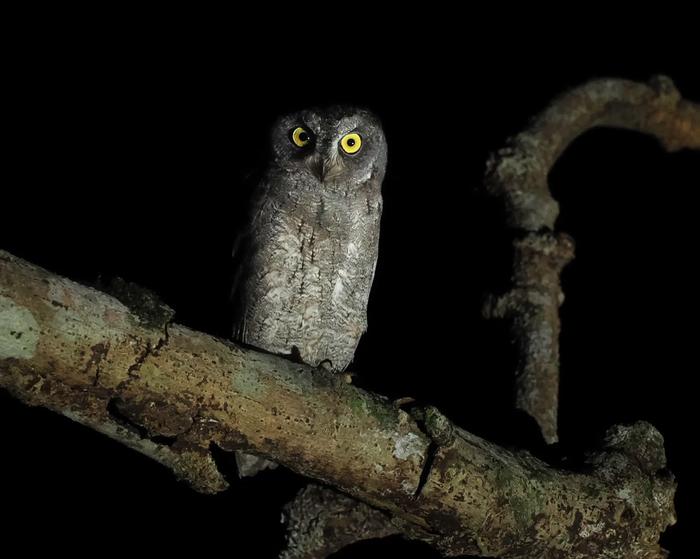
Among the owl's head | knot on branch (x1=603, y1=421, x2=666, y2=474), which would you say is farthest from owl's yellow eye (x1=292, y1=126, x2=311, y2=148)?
knot on branch (x1=603, y1=421, x2=666, y2=474)

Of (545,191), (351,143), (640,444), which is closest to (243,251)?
(351,143)

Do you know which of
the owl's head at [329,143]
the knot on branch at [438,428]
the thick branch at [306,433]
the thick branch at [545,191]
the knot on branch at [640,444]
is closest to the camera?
the thick branch at [306,433]

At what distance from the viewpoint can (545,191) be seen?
2.29 meters

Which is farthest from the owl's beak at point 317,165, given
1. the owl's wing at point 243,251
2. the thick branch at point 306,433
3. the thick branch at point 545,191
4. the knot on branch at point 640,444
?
the knot on branch at point 640,444

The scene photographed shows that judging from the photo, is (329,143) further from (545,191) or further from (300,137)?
(545,191)

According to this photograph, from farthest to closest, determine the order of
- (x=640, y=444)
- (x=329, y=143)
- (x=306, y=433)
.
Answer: (x=329, y=143), (x=640, y=444), (x=306, y=433)

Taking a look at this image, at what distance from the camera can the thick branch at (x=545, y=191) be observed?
1.98 metres

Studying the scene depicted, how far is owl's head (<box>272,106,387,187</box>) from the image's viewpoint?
213 cm

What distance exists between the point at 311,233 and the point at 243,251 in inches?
10.0

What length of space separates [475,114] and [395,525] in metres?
2.75

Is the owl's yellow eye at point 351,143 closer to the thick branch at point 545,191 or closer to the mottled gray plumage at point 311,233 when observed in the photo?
the mottled gray plumage at point 311,233

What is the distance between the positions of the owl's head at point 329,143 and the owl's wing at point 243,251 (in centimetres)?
12

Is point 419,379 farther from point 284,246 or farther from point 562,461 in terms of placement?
point 562,461

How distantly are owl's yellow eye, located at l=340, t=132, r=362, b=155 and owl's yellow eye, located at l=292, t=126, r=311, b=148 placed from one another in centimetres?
11
